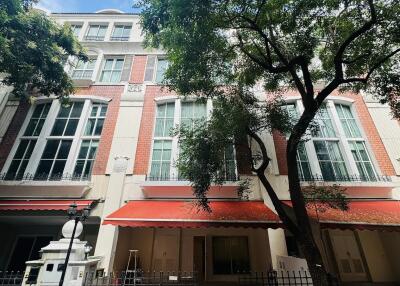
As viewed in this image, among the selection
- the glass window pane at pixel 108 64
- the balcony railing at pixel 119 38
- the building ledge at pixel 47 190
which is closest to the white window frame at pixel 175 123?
the building ledge at pixel 47 190

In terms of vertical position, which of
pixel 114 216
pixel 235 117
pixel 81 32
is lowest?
pixel 114 216

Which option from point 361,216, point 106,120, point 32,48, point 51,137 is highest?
point 32,48

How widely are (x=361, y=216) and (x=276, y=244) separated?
9.85 ft

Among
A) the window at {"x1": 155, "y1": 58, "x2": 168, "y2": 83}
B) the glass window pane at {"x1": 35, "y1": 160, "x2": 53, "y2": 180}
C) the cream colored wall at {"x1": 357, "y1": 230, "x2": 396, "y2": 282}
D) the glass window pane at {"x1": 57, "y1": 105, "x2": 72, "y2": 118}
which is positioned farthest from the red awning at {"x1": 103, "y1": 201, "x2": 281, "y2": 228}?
the window at {"x1": 155, "y1": 58, "x2": 168, "y2": 83}

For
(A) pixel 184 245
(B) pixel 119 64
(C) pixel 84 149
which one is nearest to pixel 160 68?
(B) pixel 119 64

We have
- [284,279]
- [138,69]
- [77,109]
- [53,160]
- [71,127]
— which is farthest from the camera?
[138,69]

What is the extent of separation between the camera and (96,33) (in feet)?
49.4

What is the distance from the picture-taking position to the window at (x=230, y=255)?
420 inches

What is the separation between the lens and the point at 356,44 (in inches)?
312

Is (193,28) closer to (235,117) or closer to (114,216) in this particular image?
(235,117)

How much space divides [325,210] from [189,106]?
7476 mm

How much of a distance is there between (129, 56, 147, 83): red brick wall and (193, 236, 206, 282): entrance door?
866 centimetres

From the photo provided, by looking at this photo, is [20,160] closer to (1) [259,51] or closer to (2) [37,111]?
(2) [37,111]

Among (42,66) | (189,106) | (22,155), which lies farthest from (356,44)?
(22,155)
